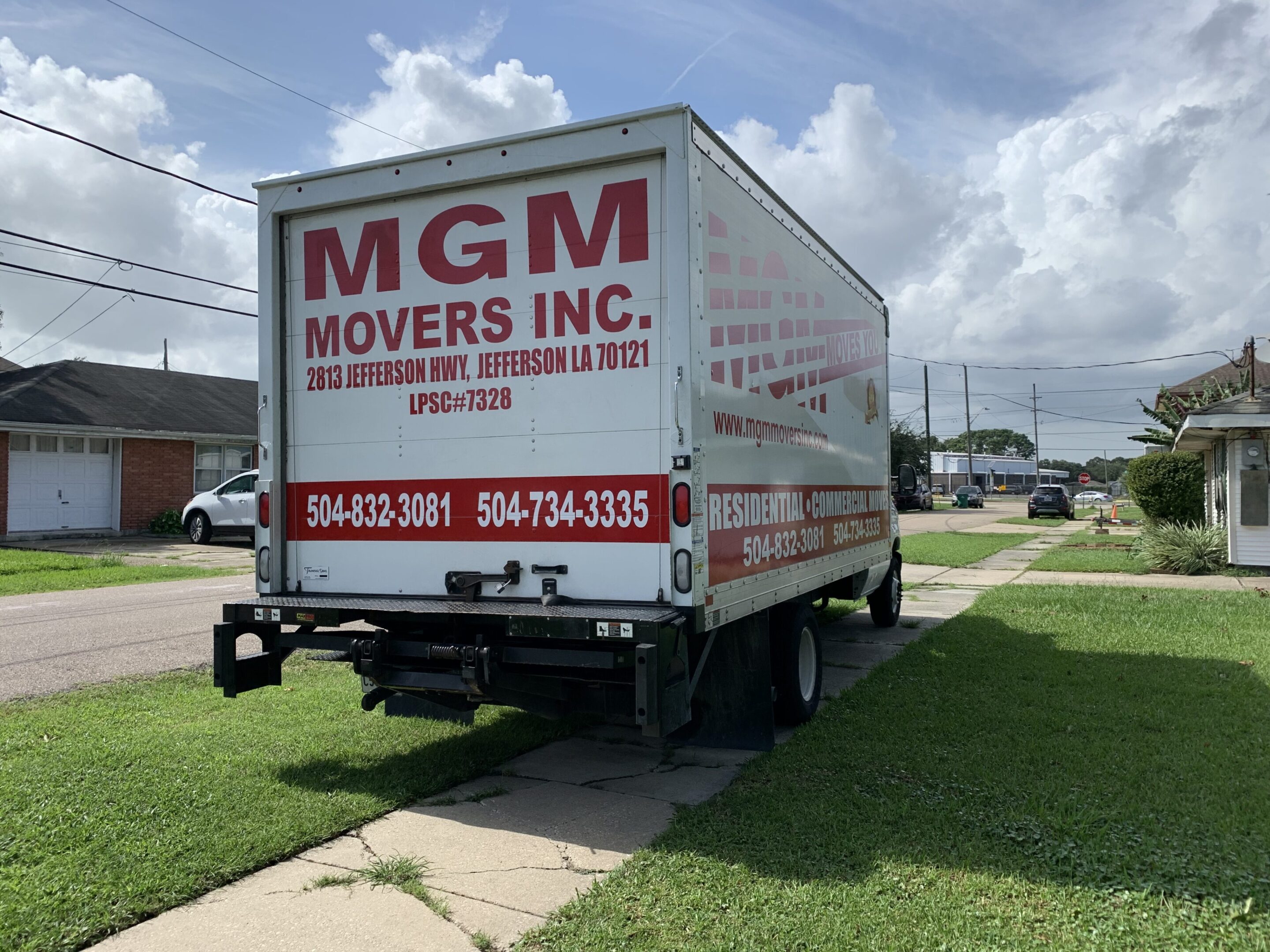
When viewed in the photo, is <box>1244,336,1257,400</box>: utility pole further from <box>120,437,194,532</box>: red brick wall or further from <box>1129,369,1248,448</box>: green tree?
<box>120,437,194,532</box>: red brick wall

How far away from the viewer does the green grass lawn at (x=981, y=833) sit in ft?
11.7

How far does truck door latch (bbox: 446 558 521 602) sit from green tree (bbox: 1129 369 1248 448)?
2287 centimetres

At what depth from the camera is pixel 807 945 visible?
344 cm

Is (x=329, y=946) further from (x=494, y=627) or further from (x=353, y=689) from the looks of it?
(x=353, y=689)

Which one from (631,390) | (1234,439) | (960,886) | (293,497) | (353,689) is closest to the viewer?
(960,886)

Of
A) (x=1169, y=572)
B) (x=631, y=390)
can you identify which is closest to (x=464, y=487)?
(x=631, y=390)

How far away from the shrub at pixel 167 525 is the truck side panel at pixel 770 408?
2098cm

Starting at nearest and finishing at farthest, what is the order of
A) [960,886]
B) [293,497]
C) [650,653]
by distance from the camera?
[960,886], [650,653], [293,497]

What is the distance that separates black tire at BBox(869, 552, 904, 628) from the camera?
1088 cm

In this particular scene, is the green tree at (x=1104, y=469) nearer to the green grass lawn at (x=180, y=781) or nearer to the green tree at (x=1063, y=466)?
the green tree at (x=1063, y=466)

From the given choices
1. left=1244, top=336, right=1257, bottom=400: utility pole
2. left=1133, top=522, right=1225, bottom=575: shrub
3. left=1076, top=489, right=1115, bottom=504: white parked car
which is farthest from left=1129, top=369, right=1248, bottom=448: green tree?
left=1076, top=489, right=1115, bottom=504: white parked car

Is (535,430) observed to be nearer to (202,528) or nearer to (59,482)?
(202,528)

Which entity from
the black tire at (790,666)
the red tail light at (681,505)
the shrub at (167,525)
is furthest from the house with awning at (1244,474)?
the shrub at (167,525)

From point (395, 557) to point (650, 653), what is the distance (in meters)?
1.84
